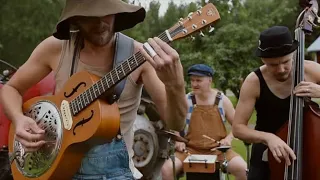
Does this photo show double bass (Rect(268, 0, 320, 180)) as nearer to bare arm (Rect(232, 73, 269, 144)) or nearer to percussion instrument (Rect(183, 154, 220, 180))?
bare arm (Rect(232, 73, 269, 144))

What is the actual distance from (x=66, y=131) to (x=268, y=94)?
1550mm

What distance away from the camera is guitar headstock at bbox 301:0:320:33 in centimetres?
350

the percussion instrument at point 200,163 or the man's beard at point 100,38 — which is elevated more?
the man's beard at point 100,38

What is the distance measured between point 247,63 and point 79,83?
15088 mm

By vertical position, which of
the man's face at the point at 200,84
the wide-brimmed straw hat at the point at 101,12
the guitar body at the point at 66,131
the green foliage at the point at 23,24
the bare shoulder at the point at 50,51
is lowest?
the guitar body at the point at 66,131

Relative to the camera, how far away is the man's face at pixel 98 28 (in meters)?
2.65

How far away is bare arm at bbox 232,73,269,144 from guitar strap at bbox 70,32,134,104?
132 cm

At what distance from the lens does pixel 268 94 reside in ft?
12.5

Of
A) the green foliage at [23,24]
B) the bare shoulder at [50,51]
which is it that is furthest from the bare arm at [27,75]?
the green foliage at [23,24]

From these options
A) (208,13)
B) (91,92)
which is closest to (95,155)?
(91,92)

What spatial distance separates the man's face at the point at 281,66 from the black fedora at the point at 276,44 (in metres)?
0.03

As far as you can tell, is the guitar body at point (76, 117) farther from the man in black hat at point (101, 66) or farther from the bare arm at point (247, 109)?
the bare arm at point (247, 109)

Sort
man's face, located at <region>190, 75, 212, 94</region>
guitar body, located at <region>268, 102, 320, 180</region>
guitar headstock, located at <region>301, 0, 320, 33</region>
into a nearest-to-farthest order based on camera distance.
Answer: guitar body, located at <region>268, 102, 320, 180</region>, guitar headstock, located at <region>301, 0, 320, 33</region>, man's face, located at <region>190, 75, 212, 94</region>

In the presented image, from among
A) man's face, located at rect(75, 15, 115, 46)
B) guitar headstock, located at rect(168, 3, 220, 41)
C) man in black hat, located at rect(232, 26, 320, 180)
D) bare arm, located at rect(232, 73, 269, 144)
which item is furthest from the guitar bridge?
bare arm, located at rect(232, 73, 269, 144)
